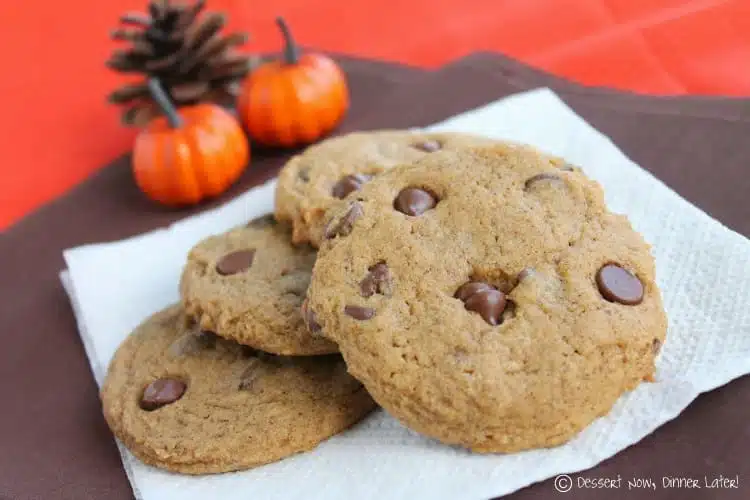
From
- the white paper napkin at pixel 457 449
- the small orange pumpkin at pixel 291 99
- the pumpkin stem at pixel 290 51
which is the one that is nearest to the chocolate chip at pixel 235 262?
the white paper napkin at pixel 457 449

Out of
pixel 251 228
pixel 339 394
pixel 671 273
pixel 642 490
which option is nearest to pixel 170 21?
pixel 251 228

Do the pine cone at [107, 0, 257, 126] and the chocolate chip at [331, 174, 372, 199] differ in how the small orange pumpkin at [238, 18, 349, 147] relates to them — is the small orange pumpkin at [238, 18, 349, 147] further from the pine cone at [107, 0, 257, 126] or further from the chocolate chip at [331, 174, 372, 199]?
the chocolate chip at [331, 174, 372, 199]

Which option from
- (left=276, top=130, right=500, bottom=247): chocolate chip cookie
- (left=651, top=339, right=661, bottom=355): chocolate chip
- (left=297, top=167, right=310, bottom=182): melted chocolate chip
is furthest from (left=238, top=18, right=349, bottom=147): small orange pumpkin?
Result: (left=651, top=339, right=661, bottom=355): chocolate chip

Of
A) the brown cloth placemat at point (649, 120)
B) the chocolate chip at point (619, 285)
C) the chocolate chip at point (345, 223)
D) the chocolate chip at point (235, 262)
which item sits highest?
the chocolate chip at point (345, 223)

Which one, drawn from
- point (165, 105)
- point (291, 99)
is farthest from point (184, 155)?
point (291, 99)

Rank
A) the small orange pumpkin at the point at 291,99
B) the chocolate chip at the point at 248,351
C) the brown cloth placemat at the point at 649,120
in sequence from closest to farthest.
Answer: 1. the chocolate chip at the point at 248,351
2. the brown cloth placemat at the point at 649,120
3. the small orange pumpkin at the point at 291,99

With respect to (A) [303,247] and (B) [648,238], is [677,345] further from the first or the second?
(A) [303,247]
